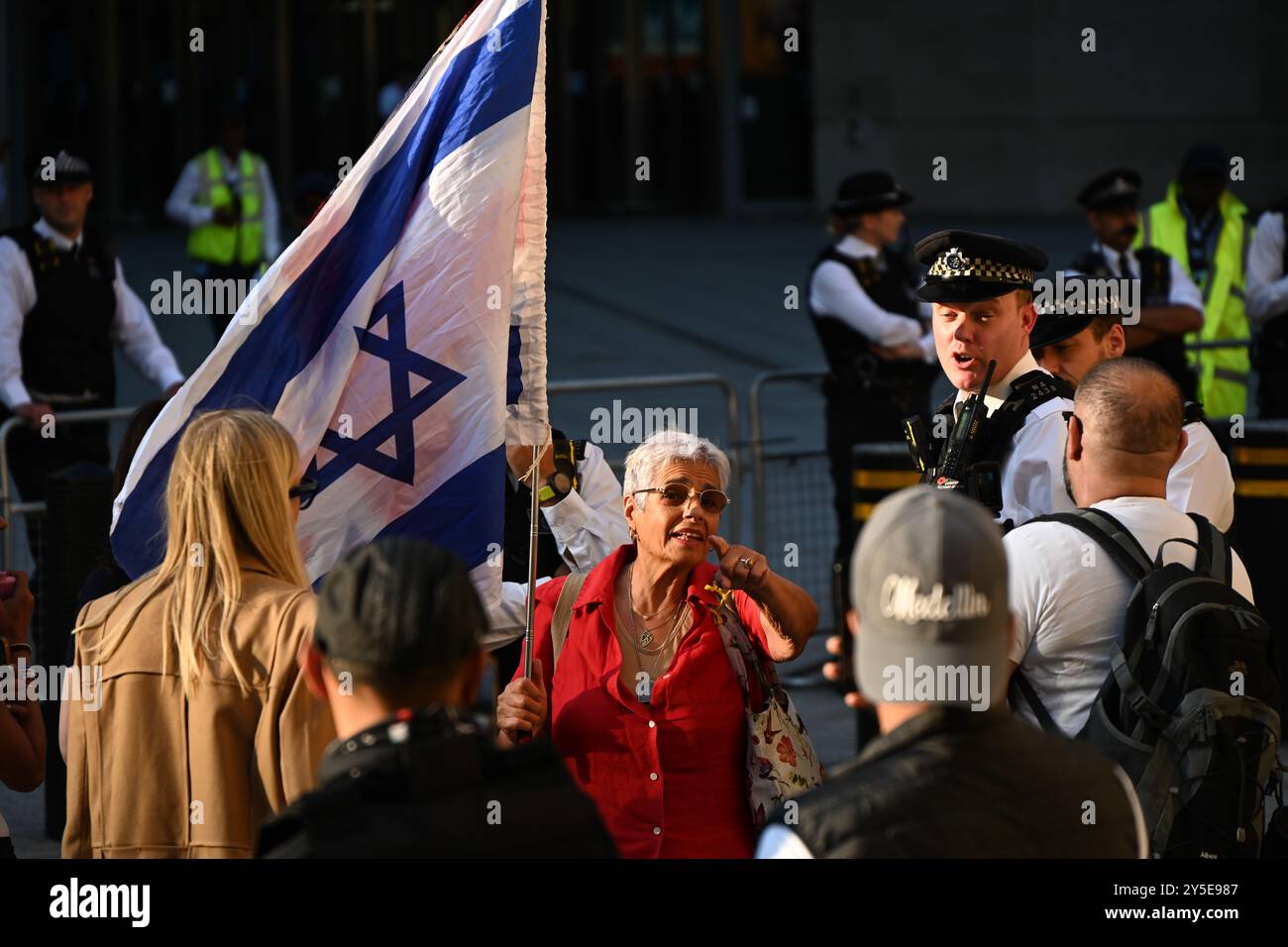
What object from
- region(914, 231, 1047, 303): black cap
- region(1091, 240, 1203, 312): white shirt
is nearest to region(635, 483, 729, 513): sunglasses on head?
region(914, 231, 1047, 303): black cap

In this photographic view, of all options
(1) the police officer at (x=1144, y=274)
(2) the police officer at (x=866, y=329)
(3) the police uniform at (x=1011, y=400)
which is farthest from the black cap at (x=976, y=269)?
(2) the police officer at (x=866, y=329)

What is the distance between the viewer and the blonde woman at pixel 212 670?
4.11m

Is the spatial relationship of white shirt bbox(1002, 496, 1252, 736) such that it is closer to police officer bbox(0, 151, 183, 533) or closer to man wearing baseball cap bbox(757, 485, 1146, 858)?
man wearing baseball cap bbox(757, 485, 1146, 858)

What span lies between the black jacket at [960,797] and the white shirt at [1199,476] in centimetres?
264

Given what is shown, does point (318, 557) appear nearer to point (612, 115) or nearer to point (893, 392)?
point (893, 392)

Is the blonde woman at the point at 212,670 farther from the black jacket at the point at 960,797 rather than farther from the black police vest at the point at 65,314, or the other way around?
the black police vest at the point at 65,314

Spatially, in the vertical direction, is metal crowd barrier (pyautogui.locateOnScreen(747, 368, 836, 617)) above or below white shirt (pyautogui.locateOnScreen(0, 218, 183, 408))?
below

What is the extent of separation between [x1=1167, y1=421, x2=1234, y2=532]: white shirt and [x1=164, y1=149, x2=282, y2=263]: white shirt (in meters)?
11.1

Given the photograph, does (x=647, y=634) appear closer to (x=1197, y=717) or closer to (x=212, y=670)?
(x=212, y=670)

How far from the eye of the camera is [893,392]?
33.3 feet

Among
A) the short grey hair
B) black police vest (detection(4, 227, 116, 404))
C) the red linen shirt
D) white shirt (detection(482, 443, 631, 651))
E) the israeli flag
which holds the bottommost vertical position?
the red linen shirt

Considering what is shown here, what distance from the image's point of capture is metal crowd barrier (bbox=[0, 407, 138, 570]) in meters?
8.80

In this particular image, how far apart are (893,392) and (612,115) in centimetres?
1861

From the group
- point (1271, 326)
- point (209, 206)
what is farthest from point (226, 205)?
point (1271, 326)
